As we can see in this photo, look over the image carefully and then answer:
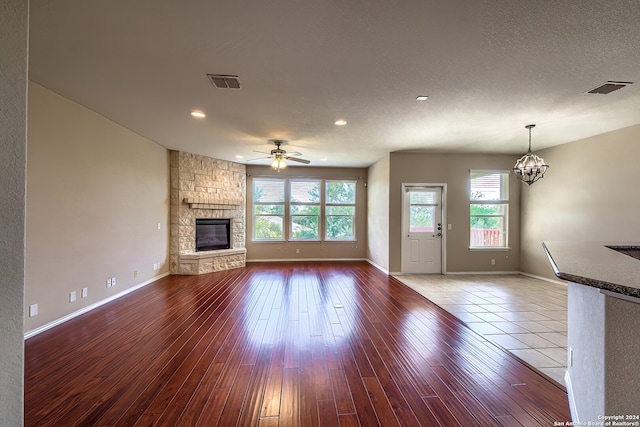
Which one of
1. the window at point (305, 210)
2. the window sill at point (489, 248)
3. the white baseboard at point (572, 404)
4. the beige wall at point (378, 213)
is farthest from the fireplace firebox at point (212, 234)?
the white baseboard at point (572, 404)

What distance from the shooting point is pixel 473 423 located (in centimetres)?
176

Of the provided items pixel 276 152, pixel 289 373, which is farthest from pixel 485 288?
pixel 276 152

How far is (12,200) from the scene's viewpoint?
1164 millimetres

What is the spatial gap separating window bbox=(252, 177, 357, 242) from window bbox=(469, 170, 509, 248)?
315 centimetres

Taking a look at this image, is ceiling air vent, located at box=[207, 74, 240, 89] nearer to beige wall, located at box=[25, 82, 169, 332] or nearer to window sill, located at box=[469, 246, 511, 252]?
beige wall, located at box=[25, 82, 169, 332]

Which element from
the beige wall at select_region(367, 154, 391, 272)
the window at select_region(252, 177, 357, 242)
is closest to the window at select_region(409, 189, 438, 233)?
the beige wall at select_region(367, 154, 391, 272)

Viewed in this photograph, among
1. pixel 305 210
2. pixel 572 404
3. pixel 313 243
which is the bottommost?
pixel 572 404

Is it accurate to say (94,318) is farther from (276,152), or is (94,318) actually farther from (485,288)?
(485,288)

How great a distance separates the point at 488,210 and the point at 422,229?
1.64 m

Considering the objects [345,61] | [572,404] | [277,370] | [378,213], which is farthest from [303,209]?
[572,404]

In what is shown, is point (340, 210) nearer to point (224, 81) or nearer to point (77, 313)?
point (224, 81)

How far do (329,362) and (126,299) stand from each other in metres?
3.59

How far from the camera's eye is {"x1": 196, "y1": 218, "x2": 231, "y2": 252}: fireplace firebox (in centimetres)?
670

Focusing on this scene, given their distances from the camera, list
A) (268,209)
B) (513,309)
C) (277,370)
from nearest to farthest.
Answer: (277,370) < (513,309) < (268,209)
